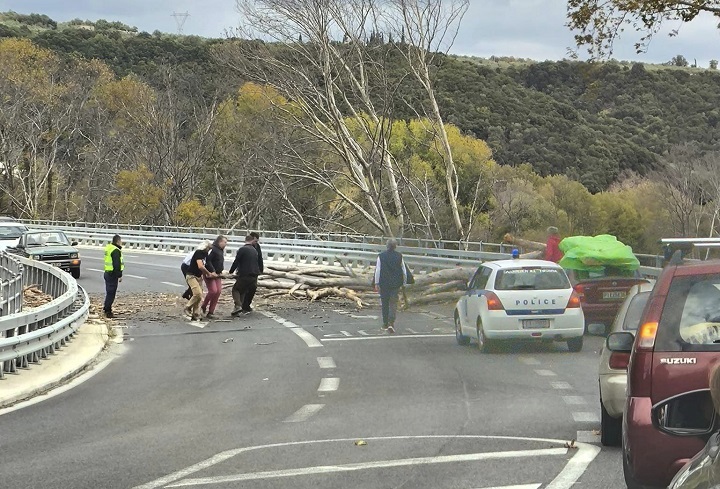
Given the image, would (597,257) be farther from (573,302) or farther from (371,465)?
(371,465)

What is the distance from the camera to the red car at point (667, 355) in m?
5.68

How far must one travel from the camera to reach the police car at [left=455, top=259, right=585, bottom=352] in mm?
15664

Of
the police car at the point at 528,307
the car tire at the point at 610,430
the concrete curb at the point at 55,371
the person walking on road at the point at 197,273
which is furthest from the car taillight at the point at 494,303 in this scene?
the car tire at the point at 610,430

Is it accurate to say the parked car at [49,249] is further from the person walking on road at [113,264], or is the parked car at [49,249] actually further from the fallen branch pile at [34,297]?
the person walking on road at [113,264]

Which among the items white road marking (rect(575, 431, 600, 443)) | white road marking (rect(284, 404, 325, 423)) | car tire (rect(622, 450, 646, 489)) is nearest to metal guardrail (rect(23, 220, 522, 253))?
white road marking (rect(284, 404, 325, 423))

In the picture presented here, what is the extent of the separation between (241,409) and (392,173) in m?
25.5

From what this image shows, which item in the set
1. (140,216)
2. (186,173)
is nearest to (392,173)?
(186,173)

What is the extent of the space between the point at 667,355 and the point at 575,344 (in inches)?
398

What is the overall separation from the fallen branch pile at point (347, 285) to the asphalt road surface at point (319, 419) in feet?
16.9

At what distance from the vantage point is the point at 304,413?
10.8 metres

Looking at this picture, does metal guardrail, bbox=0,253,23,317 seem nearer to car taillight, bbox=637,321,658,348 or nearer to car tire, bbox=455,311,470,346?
car tire, bbox=455,311,470,346

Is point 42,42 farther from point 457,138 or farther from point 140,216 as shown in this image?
point 457,138

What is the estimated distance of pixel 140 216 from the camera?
2805 inches

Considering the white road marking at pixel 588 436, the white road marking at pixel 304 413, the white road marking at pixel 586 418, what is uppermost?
the white road marking at pixel 588 436
